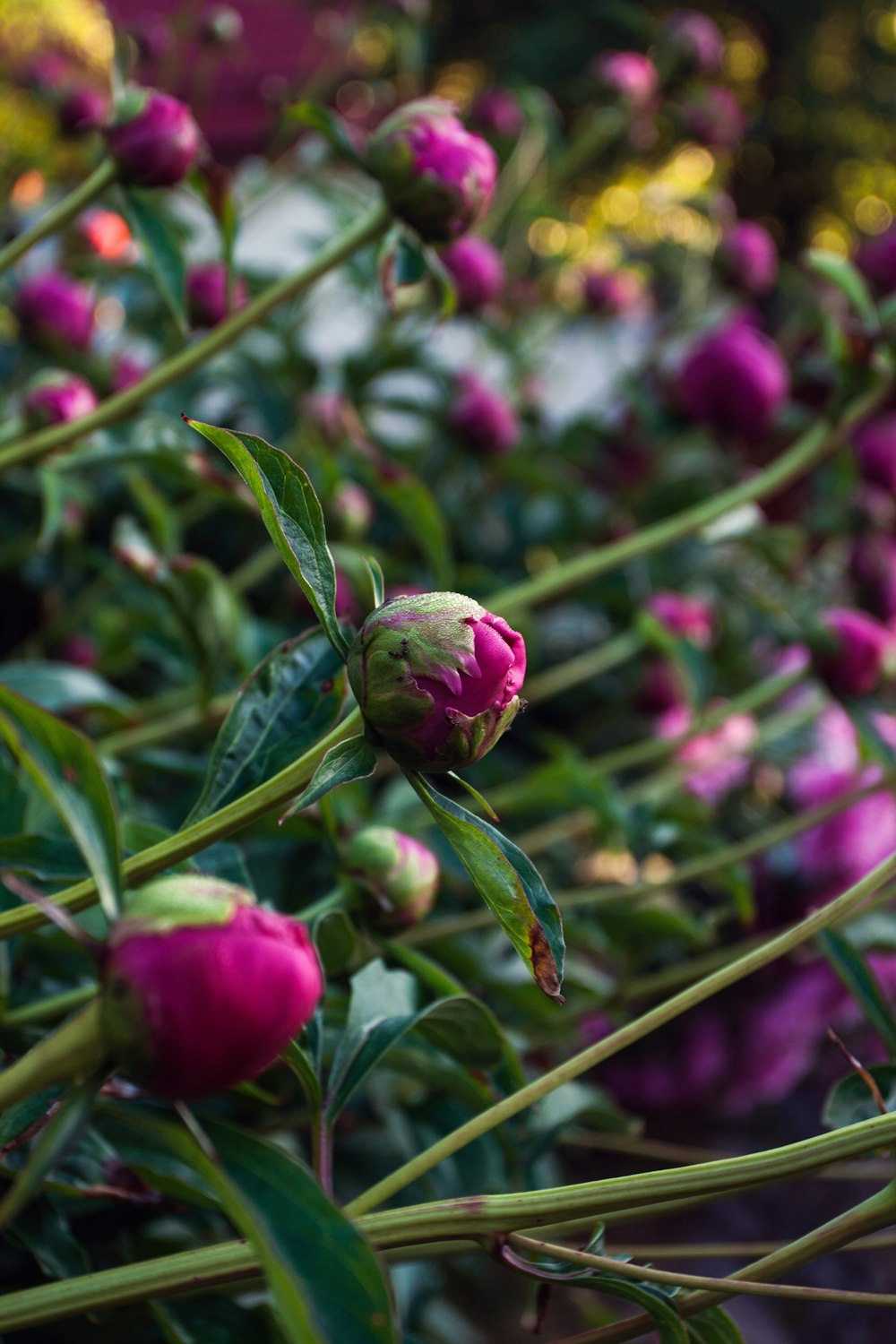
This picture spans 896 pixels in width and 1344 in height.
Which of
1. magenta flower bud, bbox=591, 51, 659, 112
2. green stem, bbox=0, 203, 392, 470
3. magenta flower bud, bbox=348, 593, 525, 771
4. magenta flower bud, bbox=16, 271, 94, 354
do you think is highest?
green stem, bbox=0, 203, 392, 470

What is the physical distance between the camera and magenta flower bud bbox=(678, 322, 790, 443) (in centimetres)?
101

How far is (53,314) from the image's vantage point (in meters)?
0.91

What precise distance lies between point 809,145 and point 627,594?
4824 millimetres

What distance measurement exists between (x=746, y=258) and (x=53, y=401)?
0.97 m

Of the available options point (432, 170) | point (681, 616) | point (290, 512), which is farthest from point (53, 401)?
point (681, 616)

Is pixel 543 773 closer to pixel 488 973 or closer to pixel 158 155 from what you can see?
pixel 488 973

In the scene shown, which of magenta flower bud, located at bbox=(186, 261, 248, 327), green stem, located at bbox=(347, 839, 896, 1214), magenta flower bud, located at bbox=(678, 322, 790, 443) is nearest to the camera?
green stem, located at bbox=(347, 839, 896, 1214)

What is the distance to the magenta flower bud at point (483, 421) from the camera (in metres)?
0.96

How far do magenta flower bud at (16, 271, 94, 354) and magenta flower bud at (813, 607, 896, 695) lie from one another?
63 cm

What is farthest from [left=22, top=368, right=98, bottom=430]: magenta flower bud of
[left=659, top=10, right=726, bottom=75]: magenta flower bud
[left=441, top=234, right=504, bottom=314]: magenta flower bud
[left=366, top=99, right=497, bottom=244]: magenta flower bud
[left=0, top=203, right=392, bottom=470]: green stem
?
[left=659, top=10, right=726, bottom=75]: magenta flower bud

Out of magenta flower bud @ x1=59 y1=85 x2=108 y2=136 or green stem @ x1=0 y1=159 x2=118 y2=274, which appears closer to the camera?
green stem @ x1=0 y1=159 x2=118 y2=274

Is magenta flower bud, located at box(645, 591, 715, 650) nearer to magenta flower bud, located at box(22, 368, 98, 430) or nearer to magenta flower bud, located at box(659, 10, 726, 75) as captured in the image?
magenta flower bud, located at box(22, 368, 98, 430)

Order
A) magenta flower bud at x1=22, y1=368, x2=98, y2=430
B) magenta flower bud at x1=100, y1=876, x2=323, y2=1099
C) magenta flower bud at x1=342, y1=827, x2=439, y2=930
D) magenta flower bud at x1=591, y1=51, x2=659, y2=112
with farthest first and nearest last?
1. magenta flower bud at x1=591, y1=51, x2=659, y2=112
2. magenta flower bud at x1=22, y1=368, x2=98, y2=430
3. magenta flower bud at x1=342, y1=827, x2=439, y2=930
4. magenta flower bud at x1=100, y1=876, x2=323, y2=1099

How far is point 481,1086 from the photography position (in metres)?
0.44
